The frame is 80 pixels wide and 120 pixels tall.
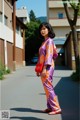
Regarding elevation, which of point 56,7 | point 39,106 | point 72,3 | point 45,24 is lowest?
point 39,106

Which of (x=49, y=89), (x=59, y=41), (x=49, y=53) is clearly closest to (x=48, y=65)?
(x=49, y=53)

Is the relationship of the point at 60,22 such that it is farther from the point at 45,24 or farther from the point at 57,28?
the point at 45,24

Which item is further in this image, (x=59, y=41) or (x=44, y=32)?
(x=59, y=41)

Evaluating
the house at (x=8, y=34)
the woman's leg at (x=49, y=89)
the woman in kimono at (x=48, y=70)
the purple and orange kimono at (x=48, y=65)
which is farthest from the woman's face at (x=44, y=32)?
the house at (x=8, y=34)

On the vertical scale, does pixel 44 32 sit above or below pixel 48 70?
above

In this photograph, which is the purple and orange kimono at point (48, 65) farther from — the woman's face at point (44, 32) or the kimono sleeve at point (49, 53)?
the woman's face at point (44, 32)

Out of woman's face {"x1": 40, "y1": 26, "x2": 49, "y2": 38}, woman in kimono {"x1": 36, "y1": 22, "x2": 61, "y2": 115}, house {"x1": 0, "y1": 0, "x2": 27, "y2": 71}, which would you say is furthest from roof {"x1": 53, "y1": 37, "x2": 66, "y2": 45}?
woman in kimono {"x1": 36, "y1": 22, "x2": 61, "y2": 115}

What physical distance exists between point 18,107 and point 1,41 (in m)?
19.6

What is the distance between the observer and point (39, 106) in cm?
952

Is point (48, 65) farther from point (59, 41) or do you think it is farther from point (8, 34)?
point (59, 41)

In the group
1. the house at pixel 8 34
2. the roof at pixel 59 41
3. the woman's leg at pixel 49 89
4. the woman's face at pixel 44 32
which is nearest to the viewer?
the woman's leg at pixel 49 89

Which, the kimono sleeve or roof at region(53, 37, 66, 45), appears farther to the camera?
roof at region(53, 37, 66, 45)

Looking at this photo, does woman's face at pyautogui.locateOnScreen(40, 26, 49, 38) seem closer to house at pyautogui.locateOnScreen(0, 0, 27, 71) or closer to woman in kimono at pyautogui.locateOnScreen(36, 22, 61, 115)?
woman in kimono at pyautogui.locateOnScreen(36, 22, 61, 115)

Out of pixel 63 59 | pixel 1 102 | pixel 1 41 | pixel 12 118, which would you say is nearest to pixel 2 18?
pixel 1 41
